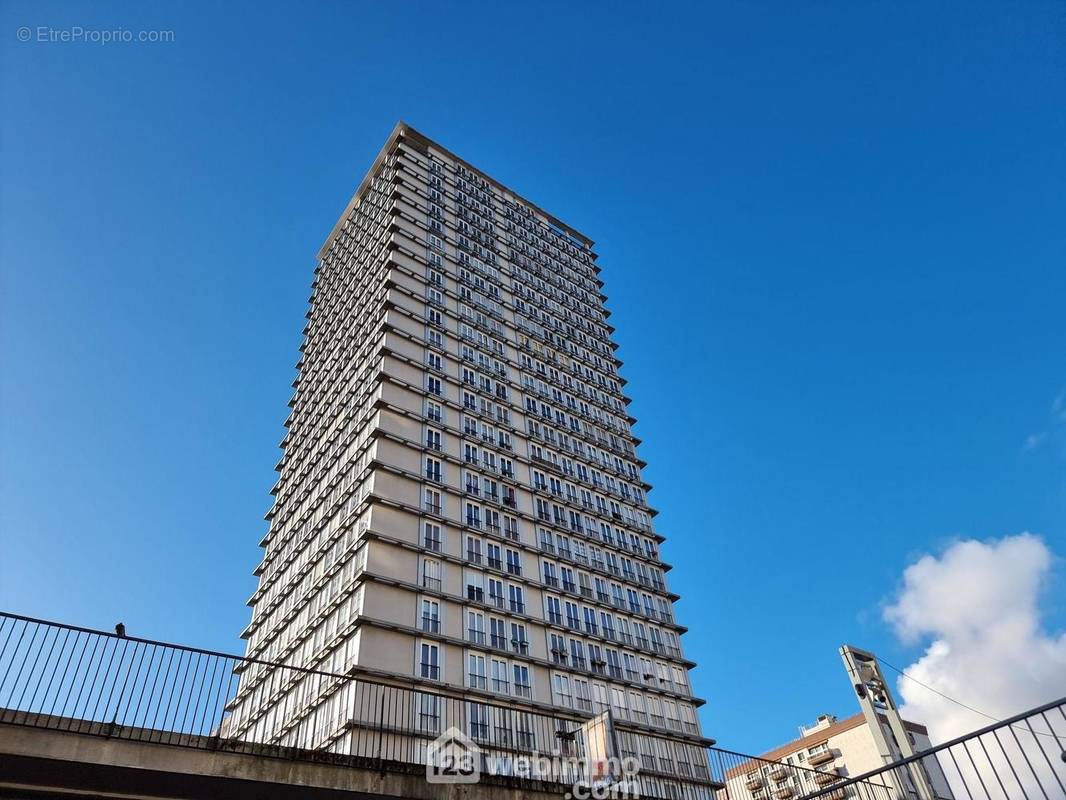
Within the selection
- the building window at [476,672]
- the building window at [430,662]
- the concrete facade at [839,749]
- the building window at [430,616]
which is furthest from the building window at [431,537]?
the concrete facade at [839,749]

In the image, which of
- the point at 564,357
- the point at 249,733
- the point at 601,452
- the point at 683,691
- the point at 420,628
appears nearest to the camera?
the point at 420,628

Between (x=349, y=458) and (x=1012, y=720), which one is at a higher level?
(x=349, y=458)

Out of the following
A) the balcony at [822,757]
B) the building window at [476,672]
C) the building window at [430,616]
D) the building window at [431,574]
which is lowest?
the building window at [476,672]

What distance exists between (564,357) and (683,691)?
22834 mm

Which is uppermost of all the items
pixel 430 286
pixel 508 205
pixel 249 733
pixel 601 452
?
pixel 508 205

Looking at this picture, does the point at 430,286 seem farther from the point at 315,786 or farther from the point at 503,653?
the point at 315,786

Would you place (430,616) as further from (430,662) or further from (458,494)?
(458,494)

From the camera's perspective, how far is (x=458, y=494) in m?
36.2

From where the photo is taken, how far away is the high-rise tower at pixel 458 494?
31016mm

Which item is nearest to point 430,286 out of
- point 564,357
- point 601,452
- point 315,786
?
point 564,357

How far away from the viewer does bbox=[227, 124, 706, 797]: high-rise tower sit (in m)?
A: 31.0

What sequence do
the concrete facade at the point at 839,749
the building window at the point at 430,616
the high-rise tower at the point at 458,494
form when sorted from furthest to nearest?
the concrete facade at the point at 839,749, the high-rise tower at the point at 458,494, the building window at the point at 430,616

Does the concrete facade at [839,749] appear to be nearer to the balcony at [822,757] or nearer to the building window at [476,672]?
the balcony at [822,757]

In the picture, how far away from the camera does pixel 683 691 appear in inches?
1462
